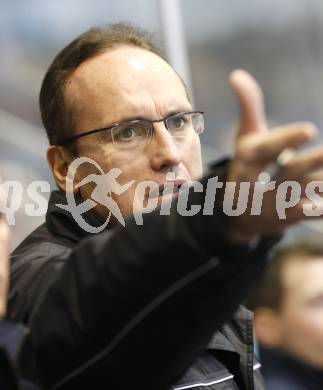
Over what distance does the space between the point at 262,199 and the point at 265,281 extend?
3.87ft

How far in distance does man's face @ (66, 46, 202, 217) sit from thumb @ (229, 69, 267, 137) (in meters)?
0.42

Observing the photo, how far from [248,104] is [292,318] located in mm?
1177

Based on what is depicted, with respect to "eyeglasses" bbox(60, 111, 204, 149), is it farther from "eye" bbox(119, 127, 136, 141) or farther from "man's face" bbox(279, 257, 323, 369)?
"man's face" bbox(279, 257, 323, 369)

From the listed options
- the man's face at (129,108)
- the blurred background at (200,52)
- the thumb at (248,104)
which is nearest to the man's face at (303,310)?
the man's face at (129,108)

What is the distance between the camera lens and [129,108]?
126 cm

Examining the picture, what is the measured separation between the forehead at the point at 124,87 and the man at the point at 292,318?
2.37 feet

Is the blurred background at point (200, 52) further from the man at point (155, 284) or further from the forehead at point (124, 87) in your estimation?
the man at point (155, 284)

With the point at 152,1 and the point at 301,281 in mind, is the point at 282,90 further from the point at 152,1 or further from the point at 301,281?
the point at 301,281

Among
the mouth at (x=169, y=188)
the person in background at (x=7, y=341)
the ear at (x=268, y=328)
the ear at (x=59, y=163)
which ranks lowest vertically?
the ear at (x=268, y=328)

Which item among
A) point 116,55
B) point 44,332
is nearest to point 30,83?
point 116,55

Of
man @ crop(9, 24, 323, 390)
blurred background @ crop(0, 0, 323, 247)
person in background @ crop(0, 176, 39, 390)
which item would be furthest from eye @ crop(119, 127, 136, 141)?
blurred background @ crop(0, 0, 323, 247)

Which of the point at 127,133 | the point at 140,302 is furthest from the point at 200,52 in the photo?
the point at 140,302

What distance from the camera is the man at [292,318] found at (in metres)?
1.77

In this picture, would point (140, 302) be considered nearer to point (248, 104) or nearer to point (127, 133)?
point (248, 104)
